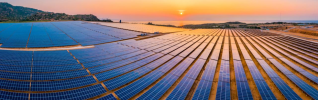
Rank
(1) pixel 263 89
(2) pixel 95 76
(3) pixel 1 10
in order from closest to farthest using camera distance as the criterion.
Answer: (1) pixel 263 89 < (2) pixel 95 76 < (3) pixel 1 10

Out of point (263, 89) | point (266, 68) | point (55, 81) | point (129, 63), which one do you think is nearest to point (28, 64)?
point (55, 81)

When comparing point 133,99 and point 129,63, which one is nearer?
point 133,99

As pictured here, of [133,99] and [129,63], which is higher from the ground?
[129,63]

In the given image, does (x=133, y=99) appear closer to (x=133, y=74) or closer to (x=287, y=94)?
(x=133, y=74)

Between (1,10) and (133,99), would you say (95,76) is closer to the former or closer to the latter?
(133,99)

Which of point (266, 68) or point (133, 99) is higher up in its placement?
point (266, 68)

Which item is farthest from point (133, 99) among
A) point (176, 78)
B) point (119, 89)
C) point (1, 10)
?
point (1, 10)

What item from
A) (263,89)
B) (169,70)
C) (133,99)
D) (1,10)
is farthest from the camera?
(1,10)

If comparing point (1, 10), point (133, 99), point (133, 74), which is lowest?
point (133, 99)

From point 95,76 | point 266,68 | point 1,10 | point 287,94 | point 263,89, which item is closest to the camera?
point 287,94
